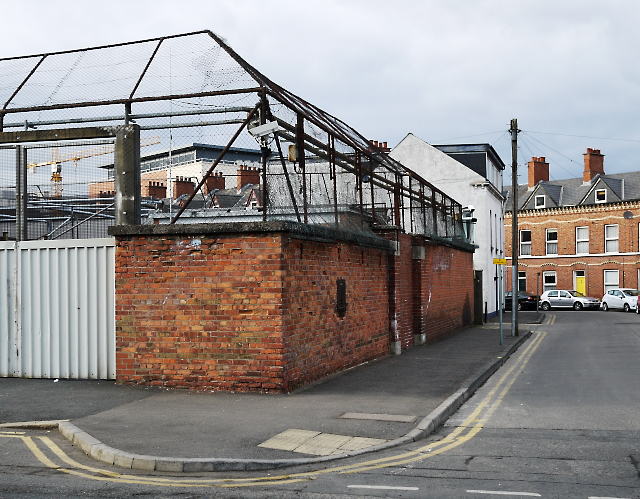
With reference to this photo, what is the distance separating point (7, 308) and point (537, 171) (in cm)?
5602

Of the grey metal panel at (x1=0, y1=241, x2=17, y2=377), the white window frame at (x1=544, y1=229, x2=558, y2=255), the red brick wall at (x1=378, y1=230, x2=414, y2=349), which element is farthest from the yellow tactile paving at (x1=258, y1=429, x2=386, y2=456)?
the white window frame at (x1=544, y1=229, x2=558, y2=255)

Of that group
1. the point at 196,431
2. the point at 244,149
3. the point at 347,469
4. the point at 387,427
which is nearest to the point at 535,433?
the point at 387,427

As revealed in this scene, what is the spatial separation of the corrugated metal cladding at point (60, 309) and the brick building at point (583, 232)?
4524 cm

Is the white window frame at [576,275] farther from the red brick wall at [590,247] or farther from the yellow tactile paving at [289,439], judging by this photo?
the yellow tactile paving at [289,439]

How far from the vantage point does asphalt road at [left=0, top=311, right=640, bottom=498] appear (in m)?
5.79

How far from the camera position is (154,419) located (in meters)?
8.48

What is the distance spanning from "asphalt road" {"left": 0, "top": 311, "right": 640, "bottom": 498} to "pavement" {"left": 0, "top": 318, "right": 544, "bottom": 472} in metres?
0.20

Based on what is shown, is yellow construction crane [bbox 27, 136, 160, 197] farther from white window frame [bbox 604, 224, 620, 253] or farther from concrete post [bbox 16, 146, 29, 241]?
white window frame [bbox 604, 224, 620, 253]

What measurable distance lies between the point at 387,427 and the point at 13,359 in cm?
743

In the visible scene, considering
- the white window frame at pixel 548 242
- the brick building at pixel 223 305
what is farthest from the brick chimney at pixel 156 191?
the white window frame at pixel 548 242

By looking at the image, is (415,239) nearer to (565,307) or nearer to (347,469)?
(347,469)

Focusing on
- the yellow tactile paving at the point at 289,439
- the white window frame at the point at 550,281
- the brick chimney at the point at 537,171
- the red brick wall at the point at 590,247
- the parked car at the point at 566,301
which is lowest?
the parked car at the point at 566,301

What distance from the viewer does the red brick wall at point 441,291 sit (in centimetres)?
1919

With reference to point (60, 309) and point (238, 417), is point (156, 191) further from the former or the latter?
point (238, 417)
